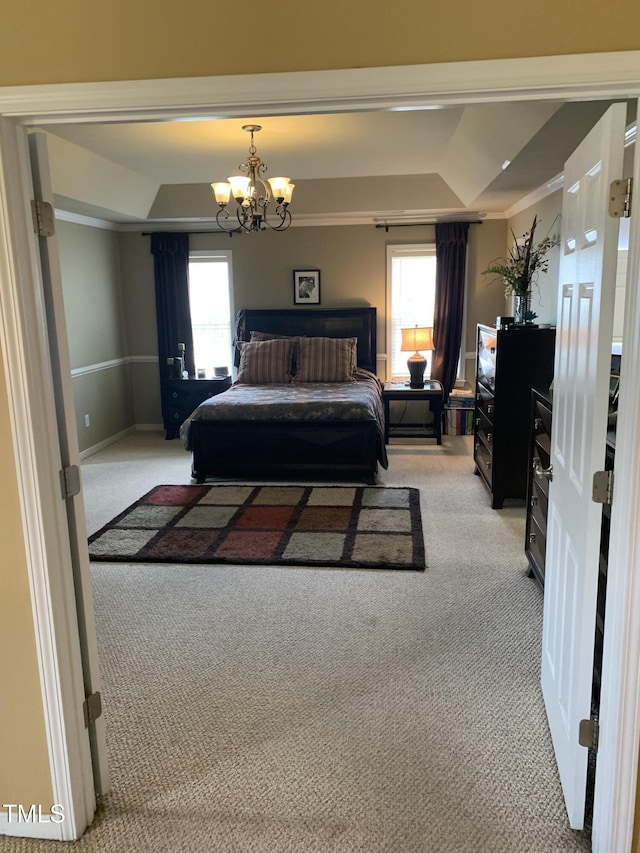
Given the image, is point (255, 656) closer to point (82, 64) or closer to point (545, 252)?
point (82, 64)

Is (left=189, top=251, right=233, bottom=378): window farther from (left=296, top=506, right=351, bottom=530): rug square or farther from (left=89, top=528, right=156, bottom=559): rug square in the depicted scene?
(left=89, top=528, right=156, bottom=559): rug square

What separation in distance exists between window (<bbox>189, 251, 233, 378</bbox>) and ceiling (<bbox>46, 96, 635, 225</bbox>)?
60 centimetres

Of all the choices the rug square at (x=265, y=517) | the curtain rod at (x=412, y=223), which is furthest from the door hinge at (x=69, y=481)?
the curtain rod at (x=412, y=223)

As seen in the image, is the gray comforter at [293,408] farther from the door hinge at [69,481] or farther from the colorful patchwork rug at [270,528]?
the door hinge at [69,481]

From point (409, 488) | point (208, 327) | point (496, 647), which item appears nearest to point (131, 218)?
point (208, 327)

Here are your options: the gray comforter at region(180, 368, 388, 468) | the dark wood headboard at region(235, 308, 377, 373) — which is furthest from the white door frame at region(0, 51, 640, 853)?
the dark wood headboard at region(235, 308, 377, 373)

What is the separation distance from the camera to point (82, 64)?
1.46 metres

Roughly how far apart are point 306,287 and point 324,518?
11.0 feet

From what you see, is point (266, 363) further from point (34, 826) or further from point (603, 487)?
point (603, 487)

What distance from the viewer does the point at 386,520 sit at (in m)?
4.26

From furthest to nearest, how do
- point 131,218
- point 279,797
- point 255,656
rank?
point 131,218 < point 255,656 < point 279,797

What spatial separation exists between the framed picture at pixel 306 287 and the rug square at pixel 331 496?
270 centimetres

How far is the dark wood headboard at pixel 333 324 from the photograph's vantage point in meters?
6.71

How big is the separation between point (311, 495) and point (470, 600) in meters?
1.89
